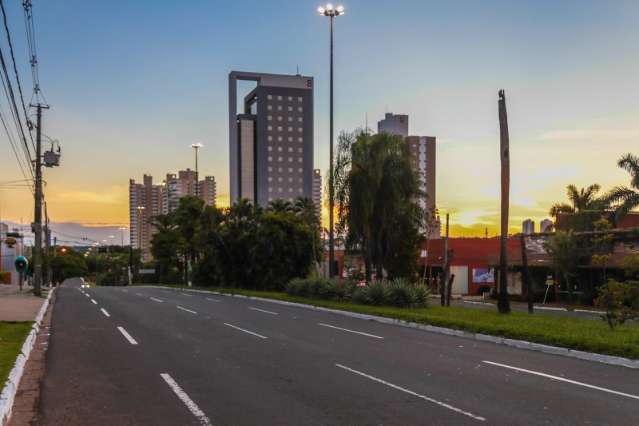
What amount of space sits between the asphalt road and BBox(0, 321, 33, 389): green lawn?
716 mm

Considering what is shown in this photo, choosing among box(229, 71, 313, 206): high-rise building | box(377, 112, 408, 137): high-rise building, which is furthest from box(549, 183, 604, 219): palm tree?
box(229, 71, 313, 206): high-rise building

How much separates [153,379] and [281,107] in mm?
149908

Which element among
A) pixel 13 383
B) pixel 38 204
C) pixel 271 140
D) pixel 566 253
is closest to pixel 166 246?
pixel 38 204

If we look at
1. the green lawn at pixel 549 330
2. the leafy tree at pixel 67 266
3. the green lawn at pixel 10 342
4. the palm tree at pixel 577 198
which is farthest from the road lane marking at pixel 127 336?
the leafy tree at pixel 67 266

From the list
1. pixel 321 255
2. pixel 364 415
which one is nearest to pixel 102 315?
pixel 364 415

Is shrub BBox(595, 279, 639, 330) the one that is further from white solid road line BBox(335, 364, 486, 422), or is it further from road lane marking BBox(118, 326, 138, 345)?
road lane marking BBox(118, 326, 138, 345)

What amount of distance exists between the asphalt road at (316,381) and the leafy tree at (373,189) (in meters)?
14.0

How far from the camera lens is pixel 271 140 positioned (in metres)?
156

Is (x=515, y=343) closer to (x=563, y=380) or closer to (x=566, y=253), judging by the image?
(x=563, y=380)

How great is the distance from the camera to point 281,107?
6176 inches

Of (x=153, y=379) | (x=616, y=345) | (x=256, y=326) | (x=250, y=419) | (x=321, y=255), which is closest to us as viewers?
(x=250, y=419)

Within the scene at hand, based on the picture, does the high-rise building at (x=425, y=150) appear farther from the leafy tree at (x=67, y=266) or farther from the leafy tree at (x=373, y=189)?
the leafy tree at (x=373, y=189)

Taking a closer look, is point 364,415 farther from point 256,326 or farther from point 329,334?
point 256,326

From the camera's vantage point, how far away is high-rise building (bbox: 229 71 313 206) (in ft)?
509
